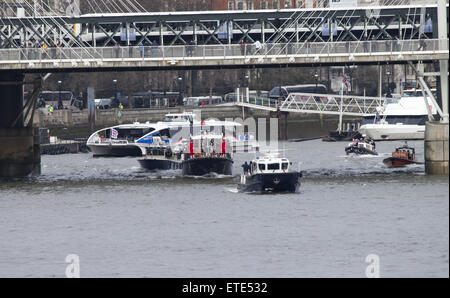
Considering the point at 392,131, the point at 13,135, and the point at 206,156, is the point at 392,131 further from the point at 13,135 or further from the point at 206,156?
the point at 13,135

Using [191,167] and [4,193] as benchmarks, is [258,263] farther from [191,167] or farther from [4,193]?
[191,167]

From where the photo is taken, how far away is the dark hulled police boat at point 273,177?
247 feet

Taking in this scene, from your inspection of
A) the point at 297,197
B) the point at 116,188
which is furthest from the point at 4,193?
the point at 297,197

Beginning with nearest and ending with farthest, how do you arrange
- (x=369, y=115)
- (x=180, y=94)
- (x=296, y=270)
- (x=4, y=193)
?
(x=296, y=270)
(x=4, y=193)
(x=369, y=115)
(x=180, y=94)

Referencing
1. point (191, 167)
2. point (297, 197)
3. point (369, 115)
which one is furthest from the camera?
point (369, 115)

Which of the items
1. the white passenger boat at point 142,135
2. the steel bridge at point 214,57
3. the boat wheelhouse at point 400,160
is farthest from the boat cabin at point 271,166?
the white passenger boat at point 142,135

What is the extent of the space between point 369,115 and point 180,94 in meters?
39.6

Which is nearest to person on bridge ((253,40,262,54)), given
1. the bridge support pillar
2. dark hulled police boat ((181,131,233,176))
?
dark hulled police boat ((181,131,233,176))

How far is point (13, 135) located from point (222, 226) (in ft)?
123

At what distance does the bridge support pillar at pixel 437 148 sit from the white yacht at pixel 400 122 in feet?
184

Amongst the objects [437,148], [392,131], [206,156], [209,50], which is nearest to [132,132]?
[392,131]

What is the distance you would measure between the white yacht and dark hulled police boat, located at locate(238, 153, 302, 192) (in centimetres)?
6308

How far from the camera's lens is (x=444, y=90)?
80875 millimetres

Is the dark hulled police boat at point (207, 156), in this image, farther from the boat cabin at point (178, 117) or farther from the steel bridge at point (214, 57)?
the boat cabin at point (178, 117)
